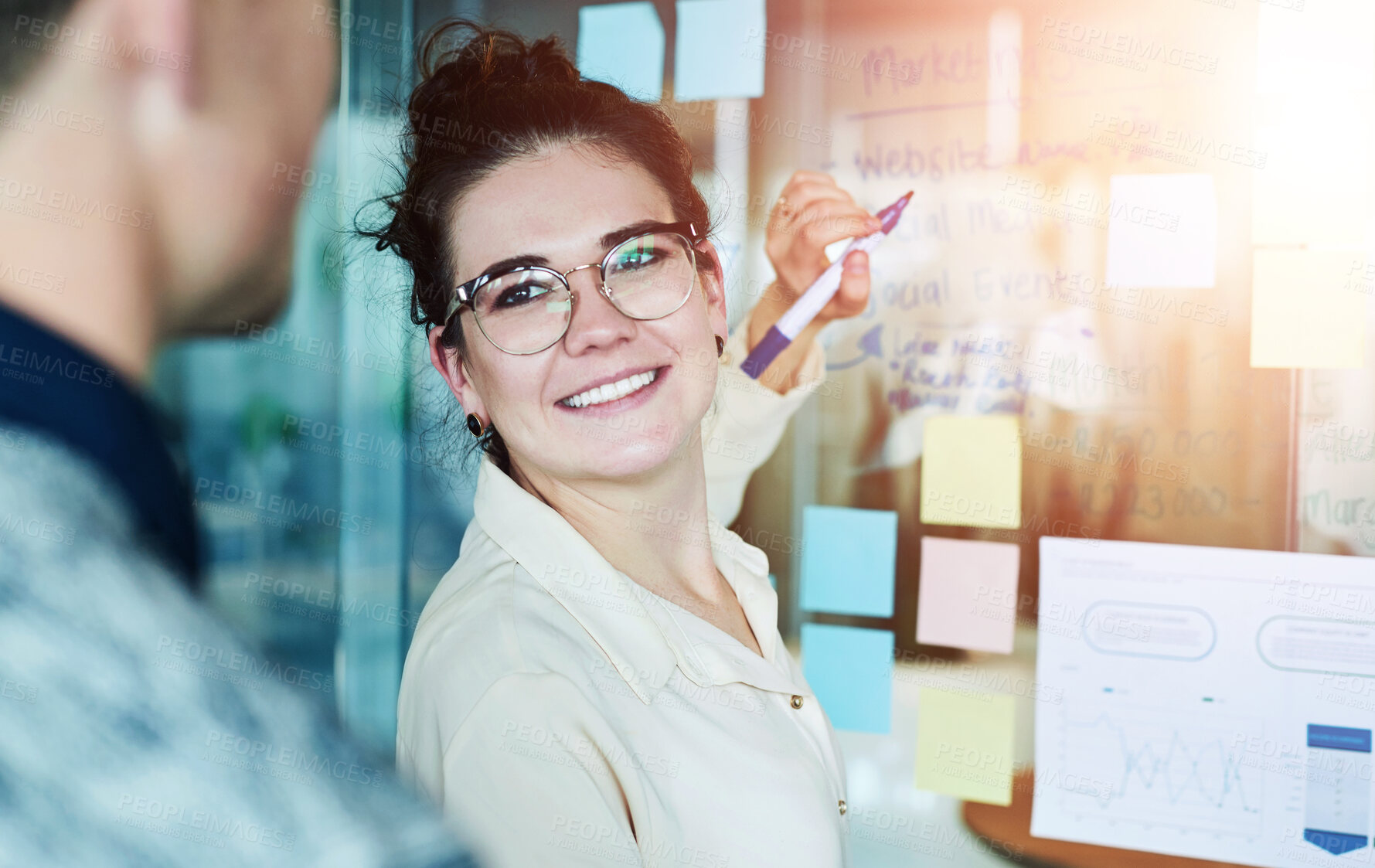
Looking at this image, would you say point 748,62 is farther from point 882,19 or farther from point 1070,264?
point 1070,264

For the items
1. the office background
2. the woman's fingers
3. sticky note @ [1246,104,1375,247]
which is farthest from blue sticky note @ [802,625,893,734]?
sticky note @ [1246,104,1375,247]

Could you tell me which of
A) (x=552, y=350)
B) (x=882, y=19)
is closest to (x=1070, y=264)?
(x=882, y=19)

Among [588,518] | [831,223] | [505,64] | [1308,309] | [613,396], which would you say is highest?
[505,64]

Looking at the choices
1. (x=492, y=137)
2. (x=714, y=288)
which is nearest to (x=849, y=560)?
(x=714, y=288)

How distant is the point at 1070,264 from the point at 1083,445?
19 cm

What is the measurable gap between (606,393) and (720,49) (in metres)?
0.47

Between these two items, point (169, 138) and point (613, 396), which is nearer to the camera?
point (613, 396)

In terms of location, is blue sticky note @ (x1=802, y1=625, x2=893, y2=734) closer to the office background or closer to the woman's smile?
the office background

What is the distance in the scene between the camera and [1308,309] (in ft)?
2.80

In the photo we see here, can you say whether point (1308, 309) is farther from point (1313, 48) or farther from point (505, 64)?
point (505, 64)

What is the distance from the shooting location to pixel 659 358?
82 centimetres

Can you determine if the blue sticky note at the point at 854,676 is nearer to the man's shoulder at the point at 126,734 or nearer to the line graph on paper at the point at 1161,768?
the line graph on paper at the point at 1161,768

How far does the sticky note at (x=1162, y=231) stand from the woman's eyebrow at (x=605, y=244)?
0.48 meters

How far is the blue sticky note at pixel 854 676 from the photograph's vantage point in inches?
39.8
